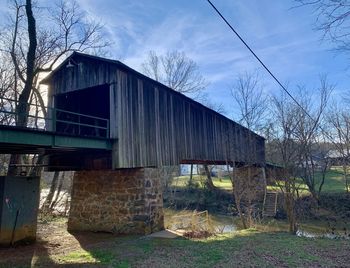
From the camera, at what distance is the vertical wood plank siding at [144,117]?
11898mm

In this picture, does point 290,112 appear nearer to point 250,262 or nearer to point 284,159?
point 284,159

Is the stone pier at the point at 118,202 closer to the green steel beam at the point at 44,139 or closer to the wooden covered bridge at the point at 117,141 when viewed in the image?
the wooden covered bridge at the point at 117,141

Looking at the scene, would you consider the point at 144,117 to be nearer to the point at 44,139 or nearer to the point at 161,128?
the point at 161,128

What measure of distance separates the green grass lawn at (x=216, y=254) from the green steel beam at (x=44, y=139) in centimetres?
298

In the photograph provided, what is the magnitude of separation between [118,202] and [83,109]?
4.95 meters

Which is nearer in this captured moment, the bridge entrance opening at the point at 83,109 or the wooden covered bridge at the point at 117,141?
the wooden covered bridge at the point at 117,141

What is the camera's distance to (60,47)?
775 inches

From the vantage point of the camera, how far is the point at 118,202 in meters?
12.7

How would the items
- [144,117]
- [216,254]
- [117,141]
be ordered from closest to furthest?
[216,254]
[117,141]
[144,117]

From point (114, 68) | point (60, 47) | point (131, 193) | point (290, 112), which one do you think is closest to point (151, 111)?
point (114, 68)

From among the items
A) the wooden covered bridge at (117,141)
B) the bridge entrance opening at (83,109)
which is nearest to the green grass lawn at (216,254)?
the wooden covered bridge at (117,141)

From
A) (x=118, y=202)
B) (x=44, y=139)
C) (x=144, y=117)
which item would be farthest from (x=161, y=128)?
(x=44, y=139)

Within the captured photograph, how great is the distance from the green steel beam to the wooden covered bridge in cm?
6

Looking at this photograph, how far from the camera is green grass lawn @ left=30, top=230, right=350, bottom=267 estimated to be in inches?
276
